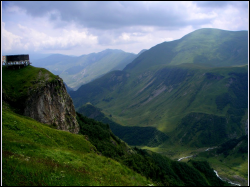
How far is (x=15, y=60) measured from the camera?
2717 inches

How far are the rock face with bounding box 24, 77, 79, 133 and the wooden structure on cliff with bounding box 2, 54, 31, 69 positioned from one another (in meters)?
14.5

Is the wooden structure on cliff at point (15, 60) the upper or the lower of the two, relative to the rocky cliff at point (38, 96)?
upper

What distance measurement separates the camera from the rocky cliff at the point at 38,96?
59.4m

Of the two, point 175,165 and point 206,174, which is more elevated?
point 175,165

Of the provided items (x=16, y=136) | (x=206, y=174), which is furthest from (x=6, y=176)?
(x=206, y=174)

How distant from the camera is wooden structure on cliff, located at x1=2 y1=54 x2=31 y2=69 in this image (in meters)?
Answer: 67.8

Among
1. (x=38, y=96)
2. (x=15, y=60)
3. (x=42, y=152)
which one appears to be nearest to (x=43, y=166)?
(x=42, y=152)

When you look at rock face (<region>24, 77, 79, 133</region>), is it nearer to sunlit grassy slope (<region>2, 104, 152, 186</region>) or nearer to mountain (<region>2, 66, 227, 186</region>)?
mountain (<region>2, 66, 227, 186</region>)

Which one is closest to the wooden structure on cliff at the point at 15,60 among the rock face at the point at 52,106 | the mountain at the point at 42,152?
the mountain at the point at 42,152

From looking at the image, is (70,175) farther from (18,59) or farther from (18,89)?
(18,59)

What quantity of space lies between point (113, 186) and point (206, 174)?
128m

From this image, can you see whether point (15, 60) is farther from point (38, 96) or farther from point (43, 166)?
point (43, 166)

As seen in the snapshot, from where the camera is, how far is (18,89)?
61.7m

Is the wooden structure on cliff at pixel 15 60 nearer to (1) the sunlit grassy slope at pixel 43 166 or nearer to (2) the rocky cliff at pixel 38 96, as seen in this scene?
(2) the rocky cliff at pixel 38 96
